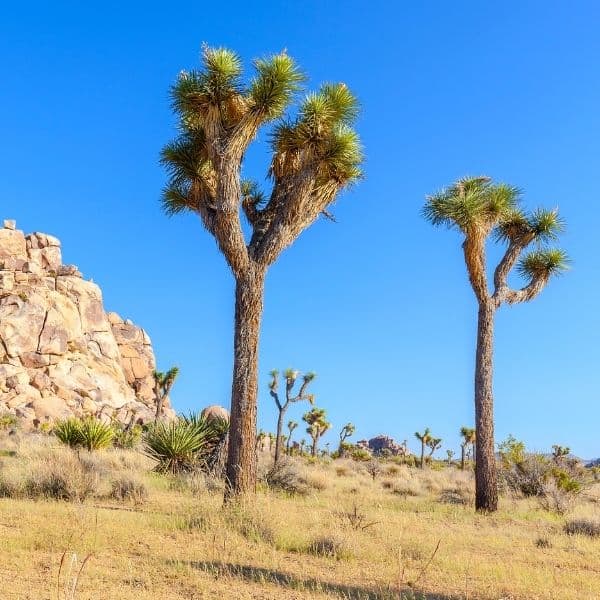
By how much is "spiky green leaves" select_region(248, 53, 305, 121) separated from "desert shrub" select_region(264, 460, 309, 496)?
8.10 m

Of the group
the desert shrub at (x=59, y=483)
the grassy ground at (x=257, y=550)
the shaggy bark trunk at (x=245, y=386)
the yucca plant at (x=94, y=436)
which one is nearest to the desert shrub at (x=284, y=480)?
the grassy ground at (x=257, y=550)

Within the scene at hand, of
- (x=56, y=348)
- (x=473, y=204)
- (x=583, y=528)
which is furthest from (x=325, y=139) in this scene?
(x=56, y=348)

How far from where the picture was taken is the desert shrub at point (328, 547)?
7.65 m

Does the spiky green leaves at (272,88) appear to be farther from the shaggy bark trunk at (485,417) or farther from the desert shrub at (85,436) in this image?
the desert shrub at (85,436)

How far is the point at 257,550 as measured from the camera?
767cm

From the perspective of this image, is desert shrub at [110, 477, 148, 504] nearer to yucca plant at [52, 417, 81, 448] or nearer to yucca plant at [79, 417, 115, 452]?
yucca plant at [79, 417, 115, 452]

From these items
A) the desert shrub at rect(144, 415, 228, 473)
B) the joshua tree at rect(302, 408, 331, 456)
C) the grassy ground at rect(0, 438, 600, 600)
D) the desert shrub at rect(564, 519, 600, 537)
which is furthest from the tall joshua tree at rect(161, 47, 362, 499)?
the joshua tree at rect(302, 408, 331, 456)

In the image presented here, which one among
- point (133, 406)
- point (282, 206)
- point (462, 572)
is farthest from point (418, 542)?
point (133, 406)

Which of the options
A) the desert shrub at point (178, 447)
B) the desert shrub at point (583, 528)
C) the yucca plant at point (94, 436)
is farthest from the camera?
the yucca plant at point (94, 436)

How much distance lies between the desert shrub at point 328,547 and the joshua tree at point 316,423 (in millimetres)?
30285

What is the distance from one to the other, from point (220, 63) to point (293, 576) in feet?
28.7

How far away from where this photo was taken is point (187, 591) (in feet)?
18.9

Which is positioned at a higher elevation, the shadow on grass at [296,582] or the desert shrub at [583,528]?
the desert shrub at [583,528]

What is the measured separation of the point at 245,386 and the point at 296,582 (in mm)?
4960
